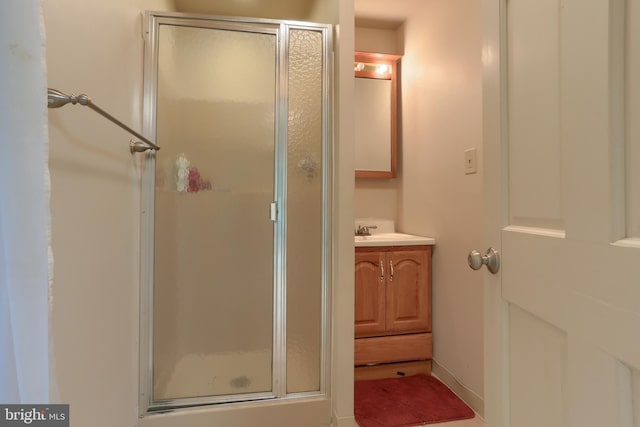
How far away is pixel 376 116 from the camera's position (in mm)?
2426

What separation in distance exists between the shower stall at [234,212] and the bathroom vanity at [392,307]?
1.43 ft

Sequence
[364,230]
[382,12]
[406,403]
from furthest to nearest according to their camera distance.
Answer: [364,230] < [382,12] < [406,403]

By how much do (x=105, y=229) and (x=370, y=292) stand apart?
1.46m

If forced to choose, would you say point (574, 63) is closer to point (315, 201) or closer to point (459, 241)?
point (315, 201)

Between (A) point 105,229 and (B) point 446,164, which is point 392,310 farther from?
(A) point 105,229

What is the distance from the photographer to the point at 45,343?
0.50 m

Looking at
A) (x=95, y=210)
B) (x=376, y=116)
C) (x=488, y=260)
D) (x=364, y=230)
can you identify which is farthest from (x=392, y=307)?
(x=95, y=210)

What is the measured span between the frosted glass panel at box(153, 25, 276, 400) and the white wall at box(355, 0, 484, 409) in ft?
3.47

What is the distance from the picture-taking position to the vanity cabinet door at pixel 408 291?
2.00 metres

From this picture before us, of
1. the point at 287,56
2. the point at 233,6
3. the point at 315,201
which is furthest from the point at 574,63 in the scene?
the point at 233,6

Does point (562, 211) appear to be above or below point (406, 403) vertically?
above

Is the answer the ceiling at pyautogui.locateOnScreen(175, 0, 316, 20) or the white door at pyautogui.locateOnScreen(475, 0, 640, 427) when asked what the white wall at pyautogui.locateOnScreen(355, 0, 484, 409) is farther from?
the white door at pyautogui.locateOnScreen(475, 0, 640, 427)

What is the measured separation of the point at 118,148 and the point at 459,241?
1.74 m

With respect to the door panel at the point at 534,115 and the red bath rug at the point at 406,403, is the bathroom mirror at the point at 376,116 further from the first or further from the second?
the door panel at the point at 534,115
